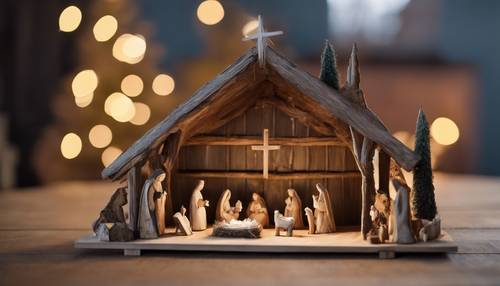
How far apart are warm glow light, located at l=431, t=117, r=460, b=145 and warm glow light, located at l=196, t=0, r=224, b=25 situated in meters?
6.27

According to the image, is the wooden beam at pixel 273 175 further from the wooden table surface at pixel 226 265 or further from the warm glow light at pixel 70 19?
the warm glow light at pixel 70 19

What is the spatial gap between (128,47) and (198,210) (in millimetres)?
5518

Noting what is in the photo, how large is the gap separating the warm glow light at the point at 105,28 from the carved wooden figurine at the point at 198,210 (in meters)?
5.55

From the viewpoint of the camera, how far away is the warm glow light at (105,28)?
13.2 metres

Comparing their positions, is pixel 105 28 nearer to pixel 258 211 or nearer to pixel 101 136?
pixel 101 136

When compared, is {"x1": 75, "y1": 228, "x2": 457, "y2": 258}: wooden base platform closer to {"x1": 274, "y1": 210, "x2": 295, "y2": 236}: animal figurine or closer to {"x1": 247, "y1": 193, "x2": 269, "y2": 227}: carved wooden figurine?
{"x1": 274, "y1": 210, "x2": 295, "y2": 236}: animal figurine

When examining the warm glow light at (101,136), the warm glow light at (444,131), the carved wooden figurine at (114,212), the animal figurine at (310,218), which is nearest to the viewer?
the carved wooden figurine at (114,212)

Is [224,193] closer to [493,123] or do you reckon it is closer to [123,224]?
[123,224]

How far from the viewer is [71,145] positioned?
45.3 feet

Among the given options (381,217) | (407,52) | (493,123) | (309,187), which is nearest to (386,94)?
(407,52)

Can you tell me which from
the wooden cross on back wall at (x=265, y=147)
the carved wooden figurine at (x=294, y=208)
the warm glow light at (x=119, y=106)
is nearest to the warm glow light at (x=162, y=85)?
the warm glow light at (x=119, y=106)

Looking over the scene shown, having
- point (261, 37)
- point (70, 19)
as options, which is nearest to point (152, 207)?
point (261, 37)

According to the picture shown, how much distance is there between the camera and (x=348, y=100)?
788 centimetres

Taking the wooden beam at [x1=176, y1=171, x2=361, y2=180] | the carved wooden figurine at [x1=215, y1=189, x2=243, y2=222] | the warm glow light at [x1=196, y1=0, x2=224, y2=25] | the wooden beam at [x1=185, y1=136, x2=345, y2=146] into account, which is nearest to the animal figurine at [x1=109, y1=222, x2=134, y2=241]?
the carved wooden figurine at [x1=215, y1=189, x2=243, y2=222]
